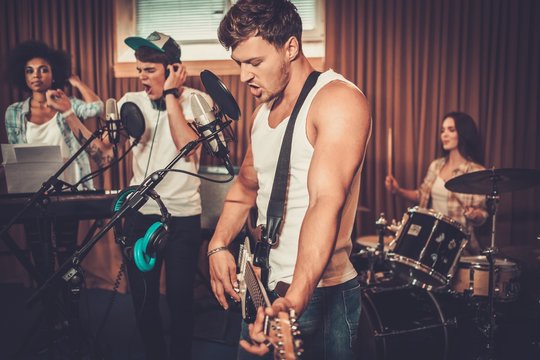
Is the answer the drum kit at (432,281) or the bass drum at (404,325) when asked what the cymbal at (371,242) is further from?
the bass drum at (404,325)

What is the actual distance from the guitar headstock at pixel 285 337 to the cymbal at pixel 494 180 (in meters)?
2.30

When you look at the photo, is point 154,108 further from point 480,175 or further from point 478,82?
point 478,82

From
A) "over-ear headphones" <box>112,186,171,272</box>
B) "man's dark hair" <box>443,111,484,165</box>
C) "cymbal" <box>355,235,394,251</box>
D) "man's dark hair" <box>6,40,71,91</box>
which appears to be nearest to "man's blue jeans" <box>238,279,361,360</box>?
"over-ear headphones" <box>112,186,171,272</box>

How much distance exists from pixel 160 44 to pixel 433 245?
2.00m

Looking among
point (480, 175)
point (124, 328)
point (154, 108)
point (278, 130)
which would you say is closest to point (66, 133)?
point (154, 108)

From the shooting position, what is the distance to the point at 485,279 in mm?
3178

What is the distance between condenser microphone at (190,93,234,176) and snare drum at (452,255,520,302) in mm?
2152

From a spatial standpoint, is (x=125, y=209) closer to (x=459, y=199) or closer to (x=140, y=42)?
(x=140, y=42)

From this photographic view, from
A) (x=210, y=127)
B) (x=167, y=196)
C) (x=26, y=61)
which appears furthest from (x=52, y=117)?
(x=210, y=127)

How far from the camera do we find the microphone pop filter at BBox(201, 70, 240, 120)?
1.68 metres

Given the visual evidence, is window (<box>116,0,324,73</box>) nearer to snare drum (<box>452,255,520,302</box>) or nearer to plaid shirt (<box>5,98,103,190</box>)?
plaid shirt (<box>5,98,103,190</box>)

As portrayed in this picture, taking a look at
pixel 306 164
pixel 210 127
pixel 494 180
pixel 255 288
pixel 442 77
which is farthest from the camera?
pixel 442 77

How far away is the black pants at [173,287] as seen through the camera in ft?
8.55

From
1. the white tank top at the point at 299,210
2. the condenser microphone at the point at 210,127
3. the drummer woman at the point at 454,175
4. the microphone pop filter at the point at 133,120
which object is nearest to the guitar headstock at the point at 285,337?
the white tank top at the point at 299,210
